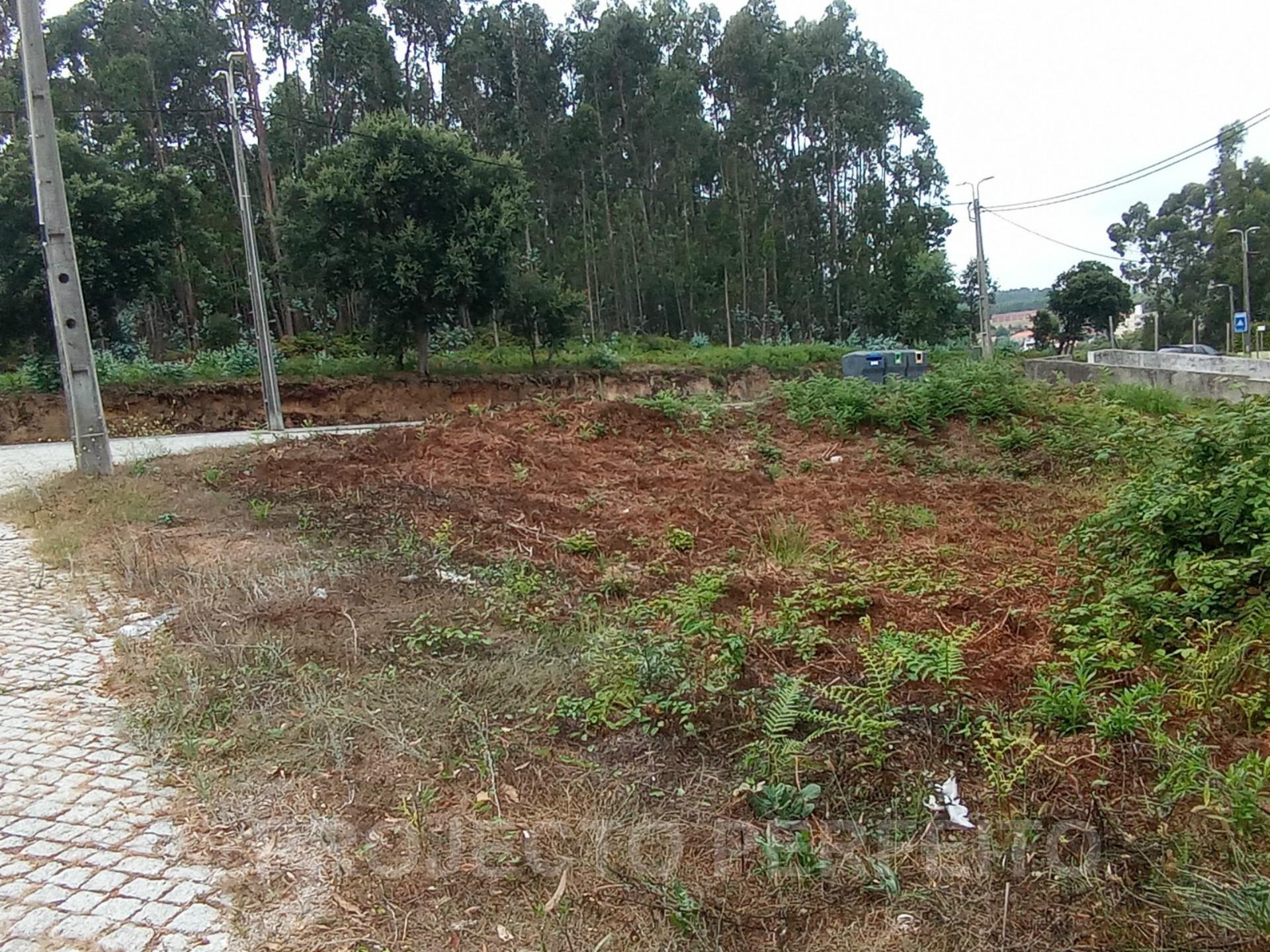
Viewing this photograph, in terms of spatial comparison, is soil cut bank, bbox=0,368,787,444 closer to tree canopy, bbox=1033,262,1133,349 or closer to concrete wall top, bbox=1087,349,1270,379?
concrete wall top, bbox=1087,349,1270,379

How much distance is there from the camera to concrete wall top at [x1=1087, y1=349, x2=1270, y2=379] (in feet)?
53.4

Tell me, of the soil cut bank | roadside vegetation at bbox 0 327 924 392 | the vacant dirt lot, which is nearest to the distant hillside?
roadside vegetation at bbox 0 327 924 392

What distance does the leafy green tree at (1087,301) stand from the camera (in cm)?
3878

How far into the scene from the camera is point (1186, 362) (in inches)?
760

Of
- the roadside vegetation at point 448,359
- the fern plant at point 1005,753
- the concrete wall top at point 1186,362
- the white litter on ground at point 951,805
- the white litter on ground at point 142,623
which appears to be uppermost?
the roadside vegetation at point 448,359

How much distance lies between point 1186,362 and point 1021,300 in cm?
4390

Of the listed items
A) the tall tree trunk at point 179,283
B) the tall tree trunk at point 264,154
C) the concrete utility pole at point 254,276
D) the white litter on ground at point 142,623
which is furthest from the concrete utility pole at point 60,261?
the tall tree trunk at point 179,283

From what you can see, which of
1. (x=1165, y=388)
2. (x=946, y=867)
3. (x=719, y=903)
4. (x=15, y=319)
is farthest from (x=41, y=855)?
(x=15, y=319)

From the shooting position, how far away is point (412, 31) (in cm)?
3062

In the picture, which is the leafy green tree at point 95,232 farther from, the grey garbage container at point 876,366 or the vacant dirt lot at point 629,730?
the grey garbage container at point 876,366

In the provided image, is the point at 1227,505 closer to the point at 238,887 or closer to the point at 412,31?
the point at 238,887

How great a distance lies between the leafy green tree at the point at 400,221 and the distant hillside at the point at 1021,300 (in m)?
35.0

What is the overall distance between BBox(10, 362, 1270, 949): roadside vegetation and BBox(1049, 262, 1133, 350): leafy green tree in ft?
125

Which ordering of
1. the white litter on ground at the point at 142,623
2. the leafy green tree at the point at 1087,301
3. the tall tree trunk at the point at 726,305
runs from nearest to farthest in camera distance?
the white litter on ground at the point at 142,623, the tall tree trunk at the point at 726,305, the leafy green tree at the point at 1087,301
